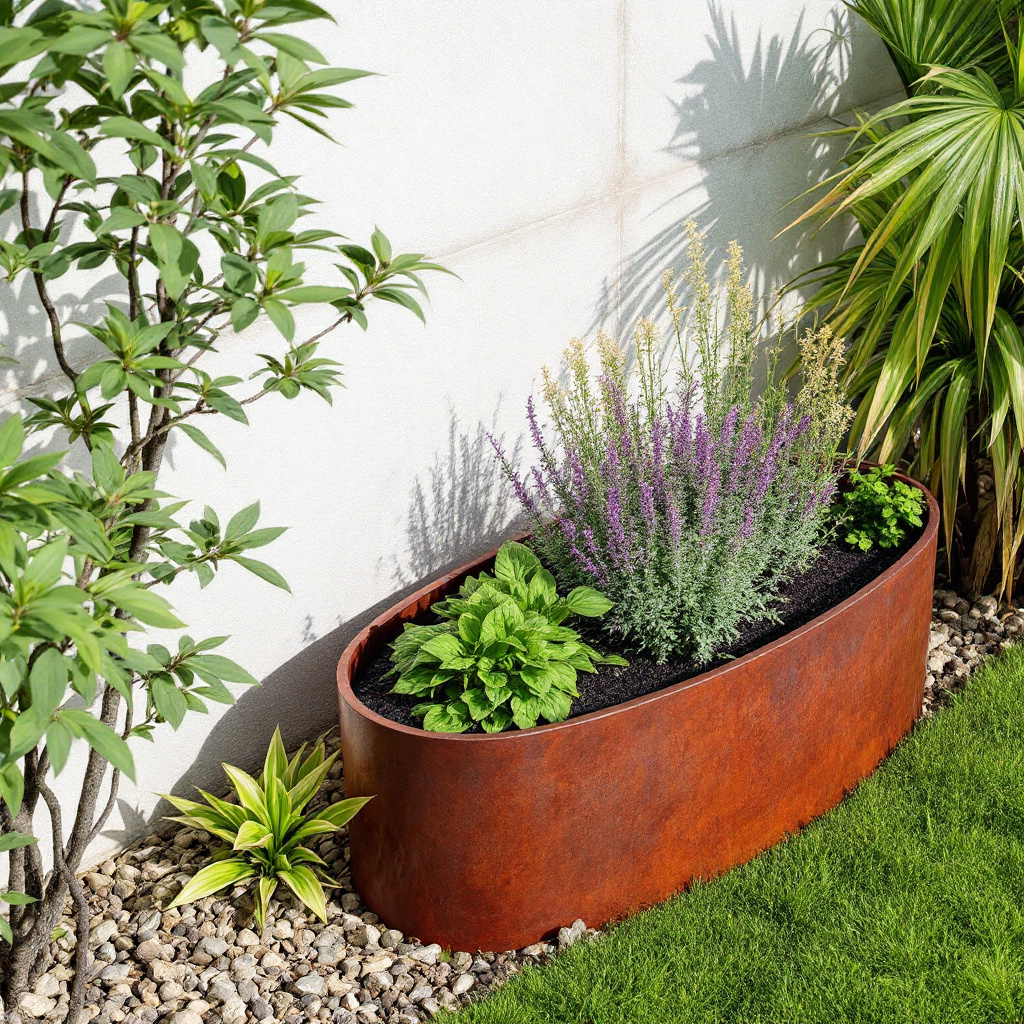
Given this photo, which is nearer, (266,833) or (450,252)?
(266,833)

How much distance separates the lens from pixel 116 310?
1.80m

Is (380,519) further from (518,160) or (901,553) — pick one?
(901,553)

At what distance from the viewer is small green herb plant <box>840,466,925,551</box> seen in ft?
10.3

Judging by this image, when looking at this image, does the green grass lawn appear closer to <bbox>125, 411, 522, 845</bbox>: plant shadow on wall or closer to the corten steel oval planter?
the corten steel oval planter

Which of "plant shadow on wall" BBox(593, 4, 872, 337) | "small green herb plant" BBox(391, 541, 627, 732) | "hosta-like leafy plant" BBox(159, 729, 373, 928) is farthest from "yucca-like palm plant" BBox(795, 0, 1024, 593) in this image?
"hosta-like leafy plant" BBox(159, 729, 373, 928)

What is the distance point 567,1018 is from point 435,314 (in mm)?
1690

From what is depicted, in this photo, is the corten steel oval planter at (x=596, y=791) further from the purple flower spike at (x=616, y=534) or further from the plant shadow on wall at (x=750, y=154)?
the plant shadow on wall at (x=750, y=154)

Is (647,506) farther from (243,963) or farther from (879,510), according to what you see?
(243,963)

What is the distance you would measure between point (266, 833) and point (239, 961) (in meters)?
0.27

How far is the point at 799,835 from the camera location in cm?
277

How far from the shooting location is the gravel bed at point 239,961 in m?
2.35

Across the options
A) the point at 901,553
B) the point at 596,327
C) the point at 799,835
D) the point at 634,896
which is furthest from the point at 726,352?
the point at 634,896

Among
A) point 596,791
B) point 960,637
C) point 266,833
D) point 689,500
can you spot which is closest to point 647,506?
point 689,500

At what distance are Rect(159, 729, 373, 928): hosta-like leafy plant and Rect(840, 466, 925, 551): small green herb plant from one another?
158 cm
